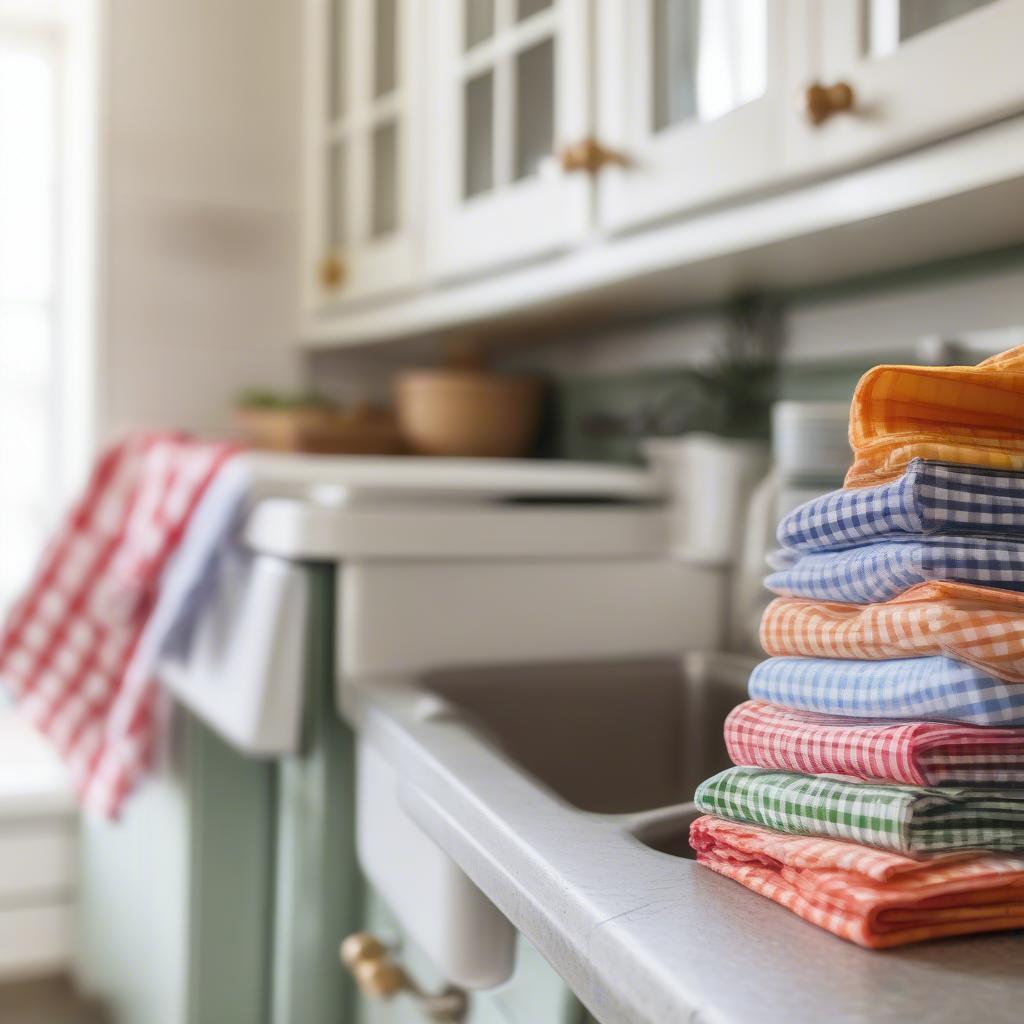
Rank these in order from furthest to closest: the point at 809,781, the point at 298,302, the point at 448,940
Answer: the point at 298,302, the point at 448,940, the point at 809,781

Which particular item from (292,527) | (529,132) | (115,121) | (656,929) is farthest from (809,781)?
(115,121)

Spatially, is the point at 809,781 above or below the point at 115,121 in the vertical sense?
below

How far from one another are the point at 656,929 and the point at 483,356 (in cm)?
136

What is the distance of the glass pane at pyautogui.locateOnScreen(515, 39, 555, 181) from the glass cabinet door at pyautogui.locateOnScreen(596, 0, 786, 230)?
117 millimetres

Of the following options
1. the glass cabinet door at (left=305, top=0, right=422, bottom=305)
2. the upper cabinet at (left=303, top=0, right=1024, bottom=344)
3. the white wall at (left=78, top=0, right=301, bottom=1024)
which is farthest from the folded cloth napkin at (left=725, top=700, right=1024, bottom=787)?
the white wall at (left=78, top=0, right=301, bottom=1024)

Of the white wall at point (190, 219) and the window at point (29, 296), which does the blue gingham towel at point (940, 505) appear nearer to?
the white wall at point (190, 219)

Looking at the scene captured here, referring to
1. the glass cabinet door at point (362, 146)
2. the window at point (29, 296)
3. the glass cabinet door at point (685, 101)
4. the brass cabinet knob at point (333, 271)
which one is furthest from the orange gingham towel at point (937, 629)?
the window at point (29, 296)

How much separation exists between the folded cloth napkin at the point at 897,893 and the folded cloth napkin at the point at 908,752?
1.2 inches

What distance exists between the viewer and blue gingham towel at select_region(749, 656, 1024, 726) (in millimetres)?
450

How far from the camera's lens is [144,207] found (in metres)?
1.79

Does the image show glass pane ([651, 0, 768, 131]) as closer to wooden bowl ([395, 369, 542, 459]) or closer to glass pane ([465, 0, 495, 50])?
glass pane ([465, 0, 495, 50])

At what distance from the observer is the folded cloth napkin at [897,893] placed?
442 millimetres

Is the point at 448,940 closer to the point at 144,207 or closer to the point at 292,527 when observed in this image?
the point at 292,527

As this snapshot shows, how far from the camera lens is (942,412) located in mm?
500
